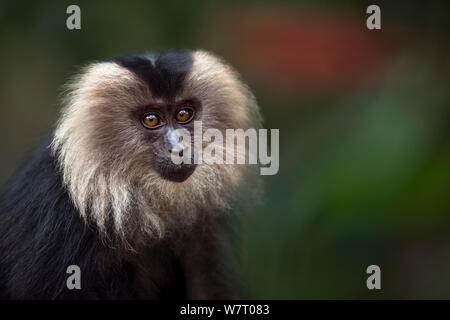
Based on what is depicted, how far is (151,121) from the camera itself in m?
5.08

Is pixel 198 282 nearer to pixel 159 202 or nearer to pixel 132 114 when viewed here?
pixel 159 202

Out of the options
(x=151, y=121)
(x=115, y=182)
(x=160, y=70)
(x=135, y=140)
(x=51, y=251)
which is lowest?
(x=51, y=251)

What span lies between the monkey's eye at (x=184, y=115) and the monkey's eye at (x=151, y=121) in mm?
143

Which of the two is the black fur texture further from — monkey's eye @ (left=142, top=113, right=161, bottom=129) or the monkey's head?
monkey's eye @ (left=142, top=113, right=161, bottom=129)

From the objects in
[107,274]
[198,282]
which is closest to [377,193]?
[198,282]

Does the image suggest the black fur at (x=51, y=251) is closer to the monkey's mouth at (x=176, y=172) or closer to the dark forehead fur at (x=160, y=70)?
the monkey's mouth at (x=176, y=172)

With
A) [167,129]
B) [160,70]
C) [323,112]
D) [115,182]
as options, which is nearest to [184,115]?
[167,129]

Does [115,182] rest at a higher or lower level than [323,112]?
lower

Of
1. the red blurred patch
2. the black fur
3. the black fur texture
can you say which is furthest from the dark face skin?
the red blurred patch

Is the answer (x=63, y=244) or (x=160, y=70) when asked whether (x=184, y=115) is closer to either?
(x=160, y=70)

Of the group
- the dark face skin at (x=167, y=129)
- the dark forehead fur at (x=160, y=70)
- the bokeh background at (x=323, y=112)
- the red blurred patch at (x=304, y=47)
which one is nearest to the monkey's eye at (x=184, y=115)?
the dark face skin at (x=167, y=129)

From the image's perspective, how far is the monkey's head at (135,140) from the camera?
16.1 feet

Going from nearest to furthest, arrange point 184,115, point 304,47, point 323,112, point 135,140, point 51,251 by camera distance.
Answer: point 51,251 < point 135,140 < point 184,115 < point 323,112 < point 304,47

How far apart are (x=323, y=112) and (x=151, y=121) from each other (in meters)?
3.68
